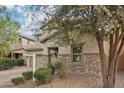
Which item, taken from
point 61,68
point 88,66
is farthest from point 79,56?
point 61,68

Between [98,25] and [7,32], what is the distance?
3600 mm

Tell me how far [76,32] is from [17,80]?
11.1ft

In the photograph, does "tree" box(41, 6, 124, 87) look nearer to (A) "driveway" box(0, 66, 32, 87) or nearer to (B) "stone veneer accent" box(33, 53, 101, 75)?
(A) "driveway" box(0, 66, 32, 87)

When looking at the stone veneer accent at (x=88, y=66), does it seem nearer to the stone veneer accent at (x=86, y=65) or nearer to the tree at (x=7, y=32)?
the stone veneer accent at (x=86, y=65)

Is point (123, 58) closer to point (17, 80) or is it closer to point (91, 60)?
point (91, 60)

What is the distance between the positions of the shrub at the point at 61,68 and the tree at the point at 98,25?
2.32 metres

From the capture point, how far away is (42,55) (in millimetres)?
14438

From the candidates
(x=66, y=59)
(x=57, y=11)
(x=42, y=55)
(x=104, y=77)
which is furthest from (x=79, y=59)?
(x=57, y=11)

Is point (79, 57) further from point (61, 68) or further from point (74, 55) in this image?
point (61, 68)

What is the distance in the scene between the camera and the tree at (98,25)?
28.3 feet

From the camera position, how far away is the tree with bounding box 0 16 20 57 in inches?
Result: 420

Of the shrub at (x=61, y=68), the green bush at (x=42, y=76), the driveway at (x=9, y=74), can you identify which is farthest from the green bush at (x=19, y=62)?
the shrub at (x=61, y=68)

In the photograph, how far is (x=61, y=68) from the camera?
42.9 ft
